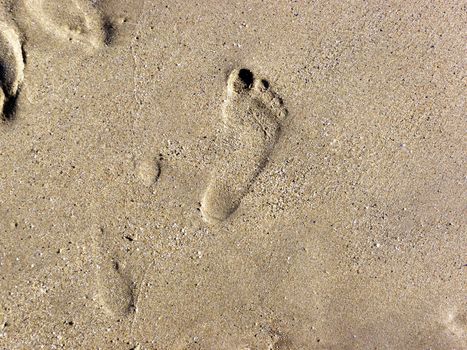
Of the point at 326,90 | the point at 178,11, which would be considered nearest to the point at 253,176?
the point at 326,90

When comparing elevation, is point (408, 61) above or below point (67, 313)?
above

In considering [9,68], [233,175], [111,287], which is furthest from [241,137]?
[9,68]

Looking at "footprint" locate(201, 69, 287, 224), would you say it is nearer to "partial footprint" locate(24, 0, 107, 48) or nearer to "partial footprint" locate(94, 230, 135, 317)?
"partial footprint" locate(94, 230, 135, 317)

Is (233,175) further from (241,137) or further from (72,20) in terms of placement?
(72,20)

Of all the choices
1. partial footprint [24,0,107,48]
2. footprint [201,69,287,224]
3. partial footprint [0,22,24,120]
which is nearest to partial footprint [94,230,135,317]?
footprint [201,69,287,224]

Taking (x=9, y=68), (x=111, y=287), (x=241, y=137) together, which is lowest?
(x=111, y=287)

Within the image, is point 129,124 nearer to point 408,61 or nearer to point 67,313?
point 67,313
